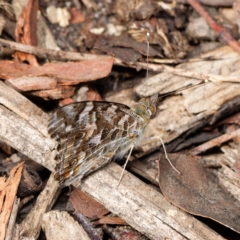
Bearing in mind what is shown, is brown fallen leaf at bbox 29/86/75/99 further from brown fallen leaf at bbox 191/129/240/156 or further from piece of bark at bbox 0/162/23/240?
Answer: brown fallen leaf at bbox 191/129/240/156

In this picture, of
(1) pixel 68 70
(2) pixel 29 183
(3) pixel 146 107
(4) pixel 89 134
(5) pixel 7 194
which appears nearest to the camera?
(5) pixel 7 194

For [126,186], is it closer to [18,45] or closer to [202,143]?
[202,143]

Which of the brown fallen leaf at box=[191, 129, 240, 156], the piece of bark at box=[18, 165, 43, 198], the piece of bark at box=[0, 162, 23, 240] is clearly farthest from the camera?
the brown fallen leaf at box=[191, 129, 240, 156]

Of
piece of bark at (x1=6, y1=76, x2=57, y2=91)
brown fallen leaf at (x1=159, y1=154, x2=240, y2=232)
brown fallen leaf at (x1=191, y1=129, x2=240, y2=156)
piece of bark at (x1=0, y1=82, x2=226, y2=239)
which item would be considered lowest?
brown fallen leaf at (x1=191, y1=129, x2=240, y2=156)

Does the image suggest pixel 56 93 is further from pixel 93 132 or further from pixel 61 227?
pixel 61 227

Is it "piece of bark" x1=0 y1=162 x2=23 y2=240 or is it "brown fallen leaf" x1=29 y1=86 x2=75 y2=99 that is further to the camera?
"brown fallen leaf" x1=29 y1=86 x2=75 y2=99

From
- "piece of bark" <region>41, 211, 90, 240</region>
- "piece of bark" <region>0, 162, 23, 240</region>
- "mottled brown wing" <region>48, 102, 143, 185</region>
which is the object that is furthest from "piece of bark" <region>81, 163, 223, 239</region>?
"piece of bark" <region>0, 162, 23, 240</region>

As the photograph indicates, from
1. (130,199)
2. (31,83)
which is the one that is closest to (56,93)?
(31,83)
